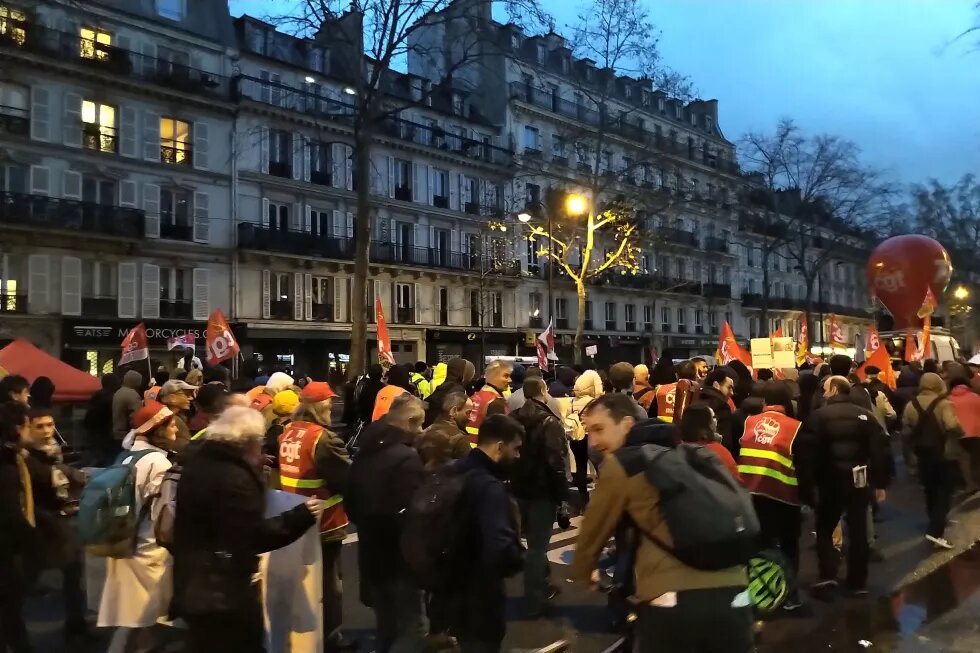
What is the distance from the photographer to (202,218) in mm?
32094

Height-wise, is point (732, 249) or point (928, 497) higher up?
point (732, 249)

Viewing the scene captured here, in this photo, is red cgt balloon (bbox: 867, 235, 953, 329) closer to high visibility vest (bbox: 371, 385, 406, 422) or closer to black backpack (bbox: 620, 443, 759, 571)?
high visibility vest (bbox: 371, 385, 406, 422)

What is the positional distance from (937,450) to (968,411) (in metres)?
0.79

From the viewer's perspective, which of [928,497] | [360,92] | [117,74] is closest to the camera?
[928,497]

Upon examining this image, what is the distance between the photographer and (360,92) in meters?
20.0

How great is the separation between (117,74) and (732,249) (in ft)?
144

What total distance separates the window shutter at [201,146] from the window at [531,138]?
18417 millimetres

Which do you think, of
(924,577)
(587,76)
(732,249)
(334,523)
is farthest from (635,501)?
(732,249)

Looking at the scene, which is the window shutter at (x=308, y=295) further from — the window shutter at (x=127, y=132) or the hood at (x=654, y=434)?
the hood at (x=654, y=434)

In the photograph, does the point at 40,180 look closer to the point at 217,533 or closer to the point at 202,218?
the point at 202,218

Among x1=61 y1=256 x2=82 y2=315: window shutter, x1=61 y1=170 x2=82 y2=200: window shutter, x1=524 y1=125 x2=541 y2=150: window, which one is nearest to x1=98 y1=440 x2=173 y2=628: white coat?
x1=61 y1=256 x2=82 y2=315: window shutter

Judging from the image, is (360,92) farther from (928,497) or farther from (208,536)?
(208,536)

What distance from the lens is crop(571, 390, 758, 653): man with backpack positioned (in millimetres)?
2898

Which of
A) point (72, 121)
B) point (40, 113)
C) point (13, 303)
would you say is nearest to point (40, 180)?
point (40, 113)
